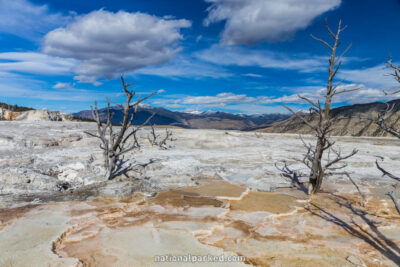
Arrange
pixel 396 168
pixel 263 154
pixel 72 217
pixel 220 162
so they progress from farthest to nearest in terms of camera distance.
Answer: pixel 263 154
pixel 220 162
pixel 396 168
pixel 72 217

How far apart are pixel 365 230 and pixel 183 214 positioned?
360cm

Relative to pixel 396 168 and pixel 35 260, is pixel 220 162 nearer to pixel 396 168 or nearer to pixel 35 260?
pixel 396 168

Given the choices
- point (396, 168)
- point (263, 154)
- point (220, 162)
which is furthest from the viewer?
point (263, 154)

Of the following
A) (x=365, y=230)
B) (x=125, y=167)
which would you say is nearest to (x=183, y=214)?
(x=365, y=230)

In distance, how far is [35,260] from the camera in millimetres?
3340

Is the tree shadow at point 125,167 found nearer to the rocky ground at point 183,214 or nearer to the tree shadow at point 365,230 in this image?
the rocky ground at point 183,214

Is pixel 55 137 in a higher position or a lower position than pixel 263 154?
higher

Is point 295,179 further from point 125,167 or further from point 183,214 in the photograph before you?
point 125,167

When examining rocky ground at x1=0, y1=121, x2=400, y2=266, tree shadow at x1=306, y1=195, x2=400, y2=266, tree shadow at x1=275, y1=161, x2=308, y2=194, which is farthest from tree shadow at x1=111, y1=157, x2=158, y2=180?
tree shadow at x1=306, y1=195, x2=400, y2=266

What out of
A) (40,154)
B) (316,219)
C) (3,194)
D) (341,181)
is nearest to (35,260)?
(3,194)

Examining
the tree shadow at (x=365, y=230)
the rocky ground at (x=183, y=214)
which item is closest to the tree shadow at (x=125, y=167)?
the rocky ground at (x=183, y=214)

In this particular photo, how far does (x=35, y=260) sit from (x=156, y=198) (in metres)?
3.27

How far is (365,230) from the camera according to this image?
4.70 metres

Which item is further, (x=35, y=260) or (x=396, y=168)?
(x=396, y=168)
